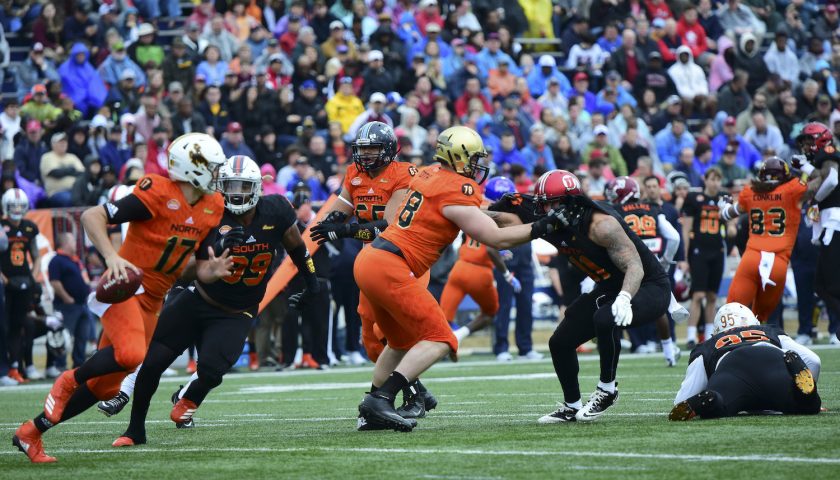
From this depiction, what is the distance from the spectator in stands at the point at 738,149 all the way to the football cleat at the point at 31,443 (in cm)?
1634

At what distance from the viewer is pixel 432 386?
12.6m

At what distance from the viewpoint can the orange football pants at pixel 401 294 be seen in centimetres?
792

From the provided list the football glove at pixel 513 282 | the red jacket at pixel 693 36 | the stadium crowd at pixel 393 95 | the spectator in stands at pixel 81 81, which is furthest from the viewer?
the red jacket at pixel 693 36

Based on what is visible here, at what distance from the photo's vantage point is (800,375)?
774cm

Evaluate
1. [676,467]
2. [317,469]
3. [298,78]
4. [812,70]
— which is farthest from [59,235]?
[812,70]

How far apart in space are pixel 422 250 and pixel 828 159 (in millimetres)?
5520

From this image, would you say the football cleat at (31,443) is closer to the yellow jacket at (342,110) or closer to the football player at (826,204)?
the football player at (826,204)

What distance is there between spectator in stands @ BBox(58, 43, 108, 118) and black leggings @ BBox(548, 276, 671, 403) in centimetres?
1294

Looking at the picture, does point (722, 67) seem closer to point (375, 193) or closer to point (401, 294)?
point (375, 193)

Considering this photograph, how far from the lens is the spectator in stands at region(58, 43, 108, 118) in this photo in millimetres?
19641

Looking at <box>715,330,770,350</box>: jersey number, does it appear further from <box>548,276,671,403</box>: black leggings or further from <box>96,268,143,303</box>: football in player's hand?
<box>96,268,143,303</box>: football in player's hand

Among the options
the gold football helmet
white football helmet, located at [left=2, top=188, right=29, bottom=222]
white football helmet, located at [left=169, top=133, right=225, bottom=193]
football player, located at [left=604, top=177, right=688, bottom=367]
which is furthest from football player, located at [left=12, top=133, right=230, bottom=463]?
white football helmet, located at [left=2, top=188, right=29, bottom=222]

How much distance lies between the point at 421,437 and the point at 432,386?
5032 mm

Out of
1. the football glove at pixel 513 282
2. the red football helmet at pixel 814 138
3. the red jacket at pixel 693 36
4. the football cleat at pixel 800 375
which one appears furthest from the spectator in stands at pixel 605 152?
the football cleat at pixel 800 375
